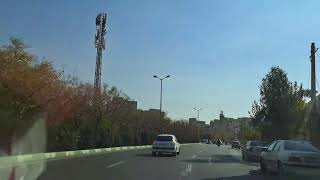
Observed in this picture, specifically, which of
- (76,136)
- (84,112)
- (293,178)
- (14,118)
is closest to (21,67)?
→ (14,118)

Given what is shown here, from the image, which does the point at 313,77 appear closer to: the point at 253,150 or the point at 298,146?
the point at 253,150

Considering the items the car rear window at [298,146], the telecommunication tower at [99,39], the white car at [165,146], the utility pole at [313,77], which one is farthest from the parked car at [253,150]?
the telecommunication tower at [99,39]

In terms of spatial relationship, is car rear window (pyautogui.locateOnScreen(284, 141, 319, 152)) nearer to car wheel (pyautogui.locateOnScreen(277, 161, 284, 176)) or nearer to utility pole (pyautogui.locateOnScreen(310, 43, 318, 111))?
car wheel (pyautogui.locateOnScreen(277, 161, 284, 176))

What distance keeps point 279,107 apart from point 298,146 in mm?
29969

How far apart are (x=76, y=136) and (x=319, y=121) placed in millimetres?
24565

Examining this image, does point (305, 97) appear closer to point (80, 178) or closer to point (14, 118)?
point (14, 118)

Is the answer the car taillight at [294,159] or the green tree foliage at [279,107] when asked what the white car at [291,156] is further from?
the green tree foliage at [279,107]

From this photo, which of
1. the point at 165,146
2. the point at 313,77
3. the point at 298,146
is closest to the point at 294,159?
the point at 298,146

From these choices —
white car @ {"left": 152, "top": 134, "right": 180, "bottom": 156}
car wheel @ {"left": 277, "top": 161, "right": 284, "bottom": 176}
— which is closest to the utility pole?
white car @ {"left": 152, "top": 134, "right": 180, "bottom": 156}

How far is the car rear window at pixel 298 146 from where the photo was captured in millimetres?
23173

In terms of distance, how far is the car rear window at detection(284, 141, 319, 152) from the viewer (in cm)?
2317

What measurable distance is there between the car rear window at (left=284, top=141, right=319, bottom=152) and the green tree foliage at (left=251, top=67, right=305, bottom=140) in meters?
25.5

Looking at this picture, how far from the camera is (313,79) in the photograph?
133 feet

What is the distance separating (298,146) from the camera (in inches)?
926
